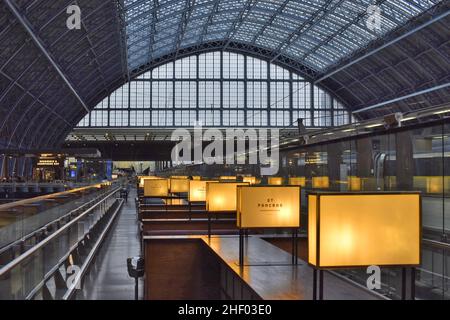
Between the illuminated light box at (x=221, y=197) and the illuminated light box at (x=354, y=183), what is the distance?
3.40 meters

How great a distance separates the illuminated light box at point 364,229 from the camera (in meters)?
5.37

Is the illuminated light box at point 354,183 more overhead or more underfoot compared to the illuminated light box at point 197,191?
more overhead

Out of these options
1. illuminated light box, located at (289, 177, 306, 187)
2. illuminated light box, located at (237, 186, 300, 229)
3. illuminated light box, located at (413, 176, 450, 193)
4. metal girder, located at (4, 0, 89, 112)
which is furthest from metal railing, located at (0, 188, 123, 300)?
metal girder, located at (4, 0, 89, 112)

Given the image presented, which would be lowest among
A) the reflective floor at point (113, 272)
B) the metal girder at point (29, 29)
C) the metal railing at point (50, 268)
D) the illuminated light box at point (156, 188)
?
the reflective floor at point (113, 272)

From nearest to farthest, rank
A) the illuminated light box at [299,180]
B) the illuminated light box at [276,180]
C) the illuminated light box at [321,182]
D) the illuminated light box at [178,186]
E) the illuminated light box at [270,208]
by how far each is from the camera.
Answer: the illuminated light box at [270,208] → the illuminated light box at [321,182] → the illuminated light box at [299,180] → the illuminated light box at [276,180] → the illuminated light box at [178,186]

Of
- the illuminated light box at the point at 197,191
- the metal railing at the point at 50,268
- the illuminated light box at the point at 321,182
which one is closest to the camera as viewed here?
the metal railing at the point at 50,268

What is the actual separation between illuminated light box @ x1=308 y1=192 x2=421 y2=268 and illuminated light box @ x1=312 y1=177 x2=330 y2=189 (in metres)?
6.78

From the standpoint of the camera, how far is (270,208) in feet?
Result: 31.1

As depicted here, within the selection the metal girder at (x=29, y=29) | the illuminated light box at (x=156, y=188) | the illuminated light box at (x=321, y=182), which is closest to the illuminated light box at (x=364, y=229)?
the illuminated light box at (x=321, y=182)

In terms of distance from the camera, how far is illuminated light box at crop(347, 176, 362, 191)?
33.0 feet

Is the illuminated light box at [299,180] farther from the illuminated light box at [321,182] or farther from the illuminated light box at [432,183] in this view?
the illuminated light box at [432,183]

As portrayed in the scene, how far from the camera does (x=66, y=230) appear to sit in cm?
1058

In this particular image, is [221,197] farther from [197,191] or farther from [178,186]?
[178,186]

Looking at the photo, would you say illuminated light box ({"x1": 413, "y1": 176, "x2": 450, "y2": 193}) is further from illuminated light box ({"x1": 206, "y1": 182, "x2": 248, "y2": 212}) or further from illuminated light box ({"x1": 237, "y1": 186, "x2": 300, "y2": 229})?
illuminated light box ({"x1": 206, "y1": 182, "x2": 248, "y2": 212})
